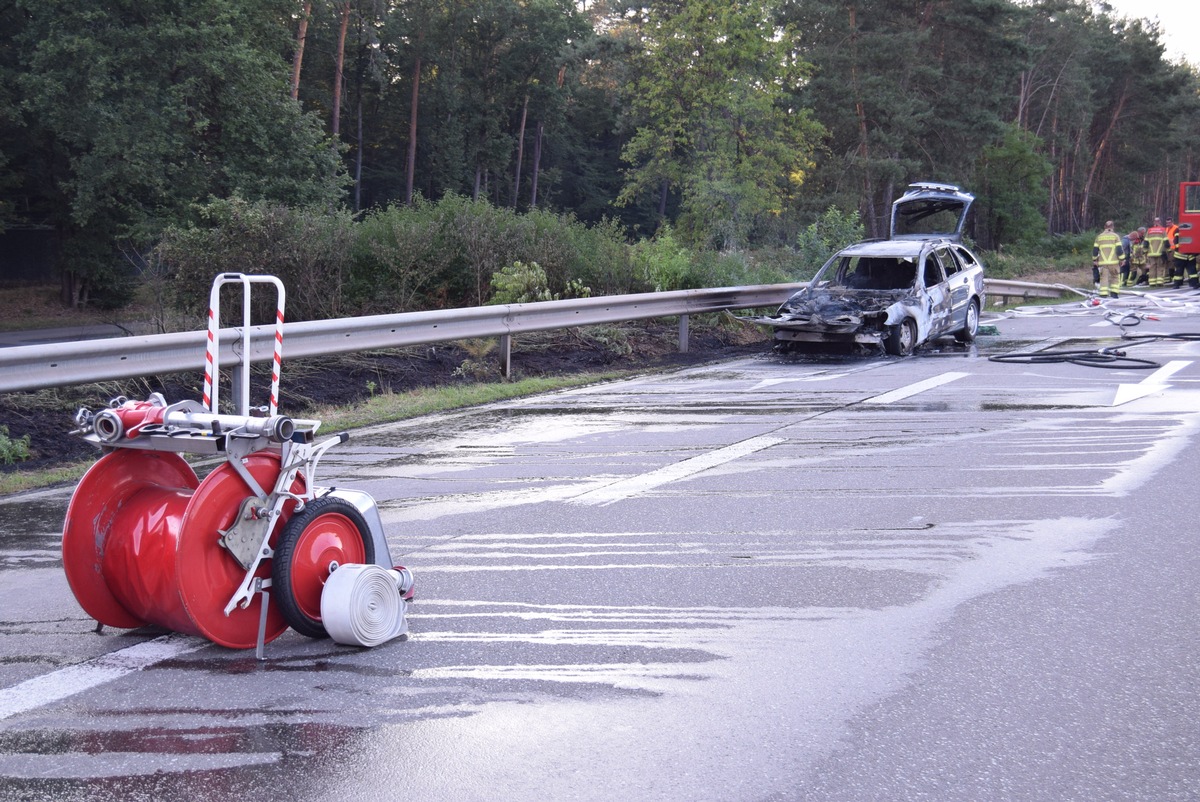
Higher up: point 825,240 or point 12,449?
point 825,240

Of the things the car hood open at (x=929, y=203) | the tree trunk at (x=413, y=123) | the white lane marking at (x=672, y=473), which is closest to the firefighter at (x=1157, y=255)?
the car hood open at (x=929, y=203)

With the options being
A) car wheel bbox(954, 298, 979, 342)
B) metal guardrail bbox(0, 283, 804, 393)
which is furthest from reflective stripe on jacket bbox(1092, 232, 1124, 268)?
metal guardrail bbox(0, 283, 804, 393)

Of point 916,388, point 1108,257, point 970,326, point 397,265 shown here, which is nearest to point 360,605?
point 916,388

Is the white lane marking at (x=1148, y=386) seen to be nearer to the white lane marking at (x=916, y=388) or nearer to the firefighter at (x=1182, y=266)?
the white lane marking at (x=916, y=388)

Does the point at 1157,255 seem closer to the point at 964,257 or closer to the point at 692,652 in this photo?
the point at 964,257

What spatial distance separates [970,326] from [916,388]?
5869mm

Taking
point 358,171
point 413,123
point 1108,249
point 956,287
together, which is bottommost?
point 956,287

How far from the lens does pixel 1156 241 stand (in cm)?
3978

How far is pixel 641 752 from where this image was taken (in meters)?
3.87

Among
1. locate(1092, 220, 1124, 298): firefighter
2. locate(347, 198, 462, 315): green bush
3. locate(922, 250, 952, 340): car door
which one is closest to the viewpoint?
locate(347, 198, 462, 315): green bush

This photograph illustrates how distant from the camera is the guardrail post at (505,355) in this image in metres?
13.7

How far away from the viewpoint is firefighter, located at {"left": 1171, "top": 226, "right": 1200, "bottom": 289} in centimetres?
3808

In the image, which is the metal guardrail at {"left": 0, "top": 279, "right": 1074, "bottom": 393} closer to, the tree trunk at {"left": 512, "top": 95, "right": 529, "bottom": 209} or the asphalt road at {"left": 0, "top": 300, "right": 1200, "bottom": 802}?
the asphalt road at {"left": 0, "top": 300, "right": 1200, "bottom": 802}

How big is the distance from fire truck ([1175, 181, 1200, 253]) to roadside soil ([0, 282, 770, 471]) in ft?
80.6
